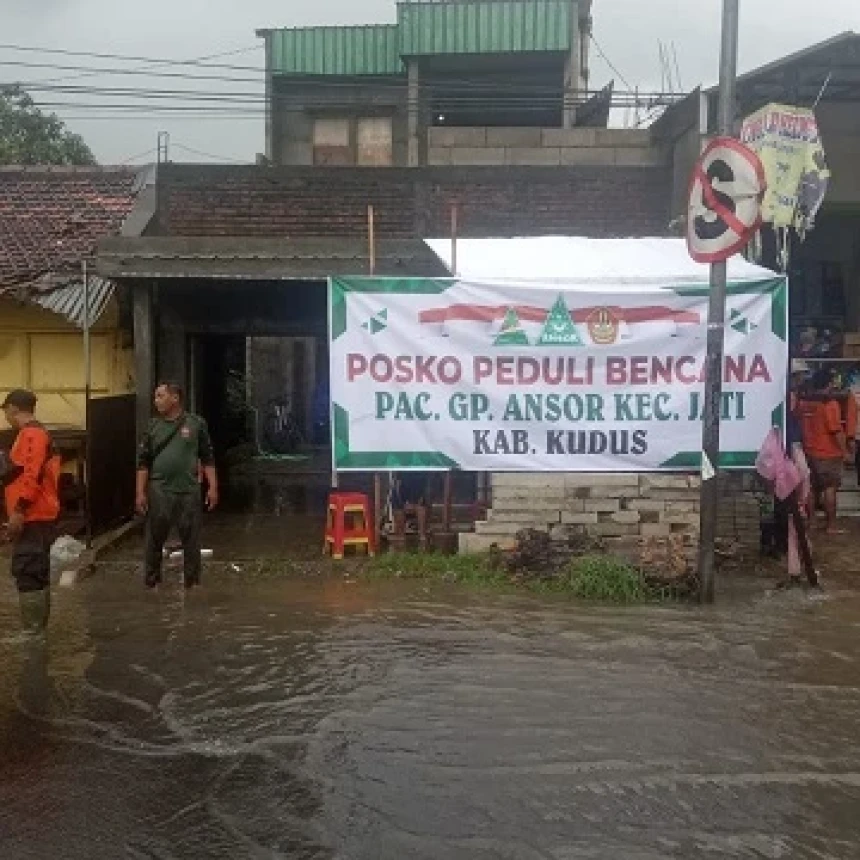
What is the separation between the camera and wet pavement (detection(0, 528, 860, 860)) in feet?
13.6

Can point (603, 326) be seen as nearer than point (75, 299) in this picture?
Yes

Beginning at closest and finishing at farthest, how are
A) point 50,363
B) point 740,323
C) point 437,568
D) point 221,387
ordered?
point 740,323 → point 437,568 → point 50,363 → point 221,387

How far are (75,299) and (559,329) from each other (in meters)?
5.55

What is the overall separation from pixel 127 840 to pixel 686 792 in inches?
88.8

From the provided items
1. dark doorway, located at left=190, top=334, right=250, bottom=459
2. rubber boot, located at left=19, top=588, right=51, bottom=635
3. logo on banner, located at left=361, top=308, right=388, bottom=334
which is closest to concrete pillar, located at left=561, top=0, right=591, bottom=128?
dark doorway, located at left=190, top=334, right=250, bottom=459

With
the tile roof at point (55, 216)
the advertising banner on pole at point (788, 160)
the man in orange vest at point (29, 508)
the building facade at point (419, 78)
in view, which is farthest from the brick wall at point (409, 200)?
the building facade at point (419, 78)

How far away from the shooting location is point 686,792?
4.52m

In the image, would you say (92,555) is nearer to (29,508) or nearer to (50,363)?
(29,508)

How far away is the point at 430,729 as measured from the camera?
533 cm

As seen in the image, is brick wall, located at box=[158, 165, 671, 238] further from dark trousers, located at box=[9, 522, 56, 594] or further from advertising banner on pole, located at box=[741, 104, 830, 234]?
dark trousers, located at box=[9, 522, 56, 594]

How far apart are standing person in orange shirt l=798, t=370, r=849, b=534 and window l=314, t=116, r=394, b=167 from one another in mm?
14417

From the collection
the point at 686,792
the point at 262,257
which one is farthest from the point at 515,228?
the point at 686,792

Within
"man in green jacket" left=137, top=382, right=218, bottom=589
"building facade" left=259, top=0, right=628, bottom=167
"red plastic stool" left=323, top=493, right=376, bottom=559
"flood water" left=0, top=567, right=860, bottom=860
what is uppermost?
"building facade" left=259, top=0, right=628, bottom=167

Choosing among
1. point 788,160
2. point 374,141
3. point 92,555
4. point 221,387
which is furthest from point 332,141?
point 92,555
